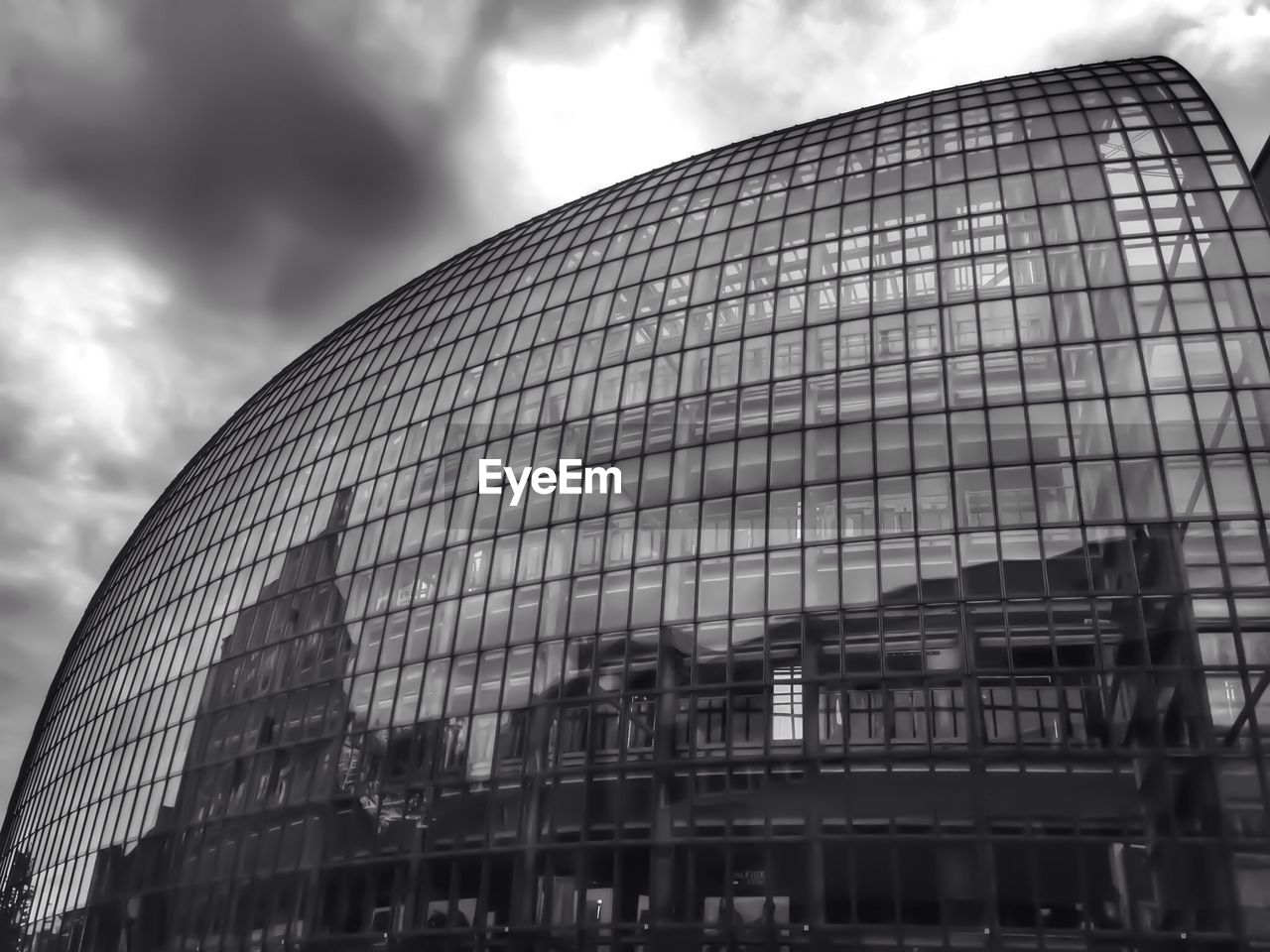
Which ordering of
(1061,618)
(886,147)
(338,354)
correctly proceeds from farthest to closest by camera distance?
(338,354) < (886,147) < (1061,618)

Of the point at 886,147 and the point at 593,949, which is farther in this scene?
the point at 886,147

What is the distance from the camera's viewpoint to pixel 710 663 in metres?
35.0

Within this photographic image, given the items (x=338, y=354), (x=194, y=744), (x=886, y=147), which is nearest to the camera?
(x=886, y=147)

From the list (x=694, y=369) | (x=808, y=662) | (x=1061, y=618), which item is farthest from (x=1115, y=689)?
(x=694, y=369)

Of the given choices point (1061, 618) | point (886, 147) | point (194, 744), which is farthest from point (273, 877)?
point (886, 147)

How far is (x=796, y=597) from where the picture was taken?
34.7 metres

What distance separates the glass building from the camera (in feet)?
96.8

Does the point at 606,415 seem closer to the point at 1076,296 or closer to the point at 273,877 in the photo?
the point at 1076,296

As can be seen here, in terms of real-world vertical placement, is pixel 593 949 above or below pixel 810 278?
below

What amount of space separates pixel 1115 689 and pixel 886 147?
28.4m

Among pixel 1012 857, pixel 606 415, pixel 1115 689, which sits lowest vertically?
pixel 1012 857

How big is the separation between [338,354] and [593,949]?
43.8 metres

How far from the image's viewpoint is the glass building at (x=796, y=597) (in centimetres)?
2950

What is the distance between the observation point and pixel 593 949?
107ft
